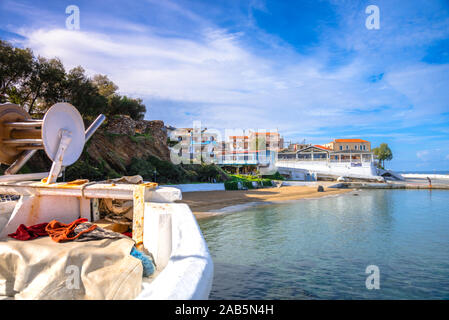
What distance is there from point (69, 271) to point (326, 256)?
31.2ft

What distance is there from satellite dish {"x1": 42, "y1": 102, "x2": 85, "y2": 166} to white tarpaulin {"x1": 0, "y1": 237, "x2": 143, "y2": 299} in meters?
2.11

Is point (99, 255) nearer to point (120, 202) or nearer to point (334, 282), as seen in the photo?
point (120, 202)

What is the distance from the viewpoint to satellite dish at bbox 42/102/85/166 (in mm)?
4832

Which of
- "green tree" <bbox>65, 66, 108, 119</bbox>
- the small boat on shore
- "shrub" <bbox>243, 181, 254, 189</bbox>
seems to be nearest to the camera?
the small boat on shore

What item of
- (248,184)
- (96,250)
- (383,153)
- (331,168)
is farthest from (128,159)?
(383,153)

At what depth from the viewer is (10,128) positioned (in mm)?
5469

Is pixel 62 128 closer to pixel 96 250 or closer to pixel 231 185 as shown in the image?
pixel 96 250

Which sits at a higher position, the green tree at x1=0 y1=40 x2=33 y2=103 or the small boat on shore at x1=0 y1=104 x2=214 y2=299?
the green tree at x1=0 y1=40 x2=33 y2=103

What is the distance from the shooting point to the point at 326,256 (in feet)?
33.9

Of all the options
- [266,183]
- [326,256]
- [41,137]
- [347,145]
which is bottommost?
[326,256]

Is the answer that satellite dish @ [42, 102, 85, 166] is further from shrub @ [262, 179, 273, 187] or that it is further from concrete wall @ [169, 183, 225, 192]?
shrub @ [262, 179, 273, 187]

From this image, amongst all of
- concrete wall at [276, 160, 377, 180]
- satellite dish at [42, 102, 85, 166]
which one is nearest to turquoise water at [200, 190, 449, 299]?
satellite dish at [42, 102, 85, 166]
